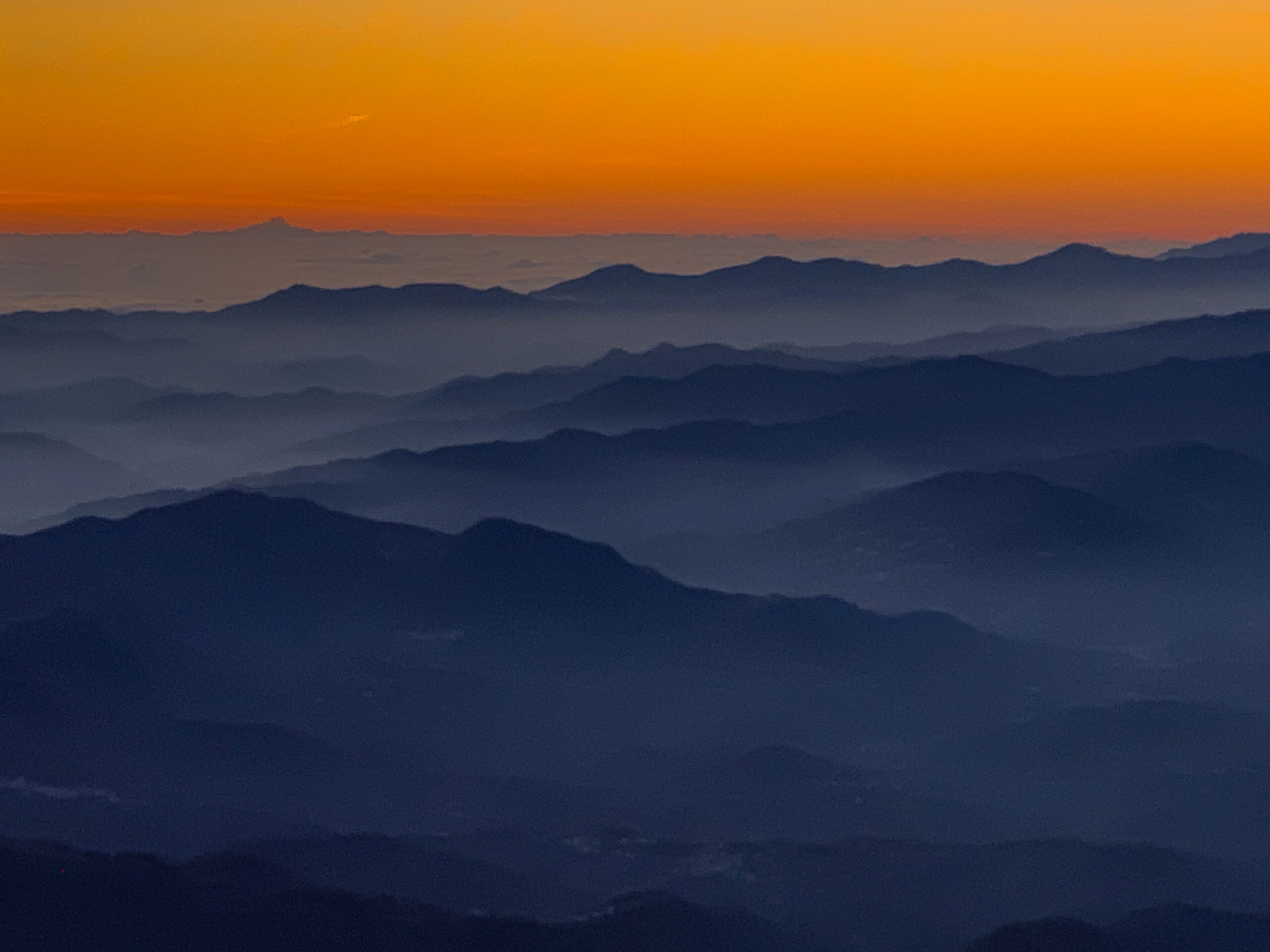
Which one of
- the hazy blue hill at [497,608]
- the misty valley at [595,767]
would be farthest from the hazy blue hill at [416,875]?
the hazy blue hill at [497,608]

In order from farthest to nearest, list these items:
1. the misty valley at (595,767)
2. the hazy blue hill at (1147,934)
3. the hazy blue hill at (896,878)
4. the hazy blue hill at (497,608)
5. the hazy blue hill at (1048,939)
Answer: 1. the hazy blue hill at (497,608)
2. the hazy blue hill at (896,878)
3. the misty valley at (595,767)
4. the hazy blue hill at (1147,934)
5. the hazy blue hill at (1048,939)

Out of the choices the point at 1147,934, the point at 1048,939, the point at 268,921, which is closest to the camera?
the point at 1048,939

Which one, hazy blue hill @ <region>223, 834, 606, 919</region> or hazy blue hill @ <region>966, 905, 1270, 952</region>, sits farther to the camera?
hazy blue hill @ <region>223, 834, 606, 919</region>

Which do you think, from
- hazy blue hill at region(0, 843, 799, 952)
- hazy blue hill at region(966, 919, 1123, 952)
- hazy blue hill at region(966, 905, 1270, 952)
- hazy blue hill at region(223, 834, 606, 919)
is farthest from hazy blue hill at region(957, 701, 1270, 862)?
hazy blue hill at region(223, 834, 606, 919)

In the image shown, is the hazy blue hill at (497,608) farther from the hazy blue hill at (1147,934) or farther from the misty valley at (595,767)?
the hazy blue hill at (1147,934)

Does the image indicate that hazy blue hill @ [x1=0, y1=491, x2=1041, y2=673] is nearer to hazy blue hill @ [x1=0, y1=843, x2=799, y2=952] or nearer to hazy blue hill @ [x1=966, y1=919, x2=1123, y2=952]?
hazy blue hill @ [x1=966, y1=919, x2=1123, y2=952]

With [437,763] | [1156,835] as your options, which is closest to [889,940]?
[1156,835]

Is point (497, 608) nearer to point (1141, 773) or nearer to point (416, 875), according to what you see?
point (416, 875)

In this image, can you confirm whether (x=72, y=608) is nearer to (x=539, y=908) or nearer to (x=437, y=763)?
(x=437, y=763)

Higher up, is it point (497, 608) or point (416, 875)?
point (497, 608)

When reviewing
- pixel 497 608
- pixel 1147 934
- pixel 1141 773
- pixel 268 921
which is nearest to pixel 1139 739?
pixel 1141 773

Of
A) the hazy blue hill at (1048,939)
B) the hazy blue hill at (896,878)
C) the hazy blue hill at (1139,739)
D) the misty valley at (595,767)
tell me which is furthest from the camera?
the hazy blue hill at (1139,739)
